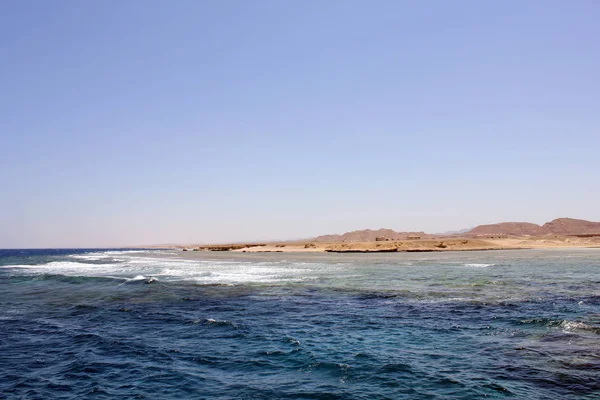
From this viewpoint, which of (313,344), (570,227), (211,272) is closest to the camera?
(313,344)

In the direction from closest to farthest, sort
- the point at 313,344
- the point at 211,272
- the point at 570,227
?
the point at 313,344 < the point at 211,272 < the point at 570,227

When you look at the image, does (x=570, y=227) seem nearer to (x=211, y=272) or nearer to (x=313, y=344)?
(x=211, y=272)

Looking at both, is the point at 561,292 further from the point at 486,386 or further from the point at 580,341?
the point at 486,386

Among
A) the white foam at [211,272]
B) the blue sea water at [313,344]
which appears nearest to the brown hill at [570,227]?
the white foam at [211,272]

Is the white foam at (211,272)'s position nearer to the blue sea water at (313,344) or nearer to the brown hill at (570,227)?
the blue sea water at (313,344)

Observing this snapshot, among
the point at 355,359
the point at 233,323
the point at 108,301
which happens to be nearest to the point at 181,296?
the point at 108,301

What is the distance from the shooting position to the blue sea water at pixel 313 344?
11.9 m

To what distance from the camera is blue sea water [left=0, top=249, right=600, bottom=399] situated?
1195 cm

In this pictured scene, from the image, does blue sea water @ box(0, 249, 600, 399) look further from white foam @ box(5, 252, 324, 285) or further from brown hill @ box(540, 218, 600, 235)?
brown hill @ box(540, 218, 600, 235)

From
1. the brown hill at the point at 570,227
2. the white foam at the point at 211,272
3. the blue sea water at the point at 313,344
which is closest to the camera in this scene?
the blue sea water at the point at 313,344

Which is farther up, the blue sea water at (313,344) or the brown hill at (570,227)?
the brown hill at (570,227)

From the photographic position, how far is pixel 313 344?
53.6 feet

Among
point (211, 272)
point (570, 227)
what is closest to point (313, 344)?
point (211, 272)

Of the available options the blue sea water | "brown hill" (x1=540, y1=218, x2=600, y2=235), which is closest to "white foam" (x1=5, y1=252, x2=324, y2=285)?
the blue sea water
